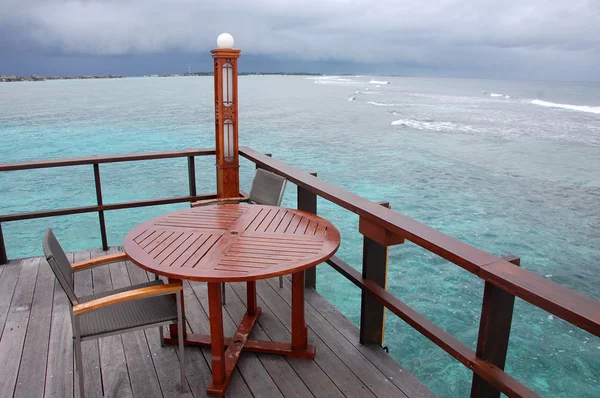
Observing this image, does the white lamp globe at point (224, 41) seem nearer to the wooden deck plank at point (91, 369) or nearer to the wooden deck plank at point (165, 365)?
the wooden deck plank at point (165, 365)

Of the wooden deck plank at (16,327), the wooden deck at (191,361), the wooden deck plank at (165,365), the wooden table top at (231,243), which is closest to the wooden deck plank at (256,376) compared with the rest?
the wooden deck at (191,361)

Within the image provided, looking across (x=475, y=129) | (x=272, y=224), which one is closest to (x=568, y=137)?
(x=475, y=129)

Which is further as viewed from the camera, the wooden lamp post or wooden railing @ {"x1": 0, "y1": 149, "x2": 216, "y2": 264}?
the wooden lamp post

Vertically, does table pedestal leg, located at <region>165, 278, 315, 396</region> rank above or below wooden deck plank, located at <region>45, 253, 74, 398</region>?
above

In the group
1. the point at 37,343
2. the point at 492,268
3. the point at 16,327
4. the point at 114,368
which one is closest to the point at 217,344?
the point at 114,368

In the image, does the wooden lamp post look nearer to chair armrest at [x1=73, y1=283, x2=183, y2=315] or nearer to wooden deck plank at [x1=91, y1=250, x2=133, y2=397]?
wooden deck plank at [x1=91, y1=250, x2=133, y2=397]

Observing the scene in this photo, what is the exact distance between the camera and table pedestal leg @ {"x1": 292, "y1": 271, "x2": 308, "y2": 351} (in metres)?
2.39

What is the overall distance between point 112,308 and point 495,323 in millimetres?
1697

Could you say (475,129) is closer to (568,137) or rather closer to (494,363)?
(568,137)

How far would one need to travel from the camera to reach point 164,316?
2117mm

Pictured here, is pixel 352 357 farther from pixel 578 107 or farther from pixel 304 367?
pixel 578 107

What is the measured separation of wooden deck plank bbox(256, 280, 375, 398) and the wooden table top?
0.65 metres

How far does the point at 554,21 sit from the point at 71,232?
57741mm

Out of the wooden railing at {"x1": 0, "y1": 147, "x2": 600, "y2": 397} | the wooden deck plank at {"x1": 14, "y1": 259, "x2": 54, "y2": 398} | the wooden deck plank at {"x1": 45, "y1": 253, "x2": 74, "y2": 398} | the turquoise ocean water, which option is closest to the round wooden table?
the wooden railing at {"x1": 0, "y1": 147, "x2": 600, "y2": 397}
